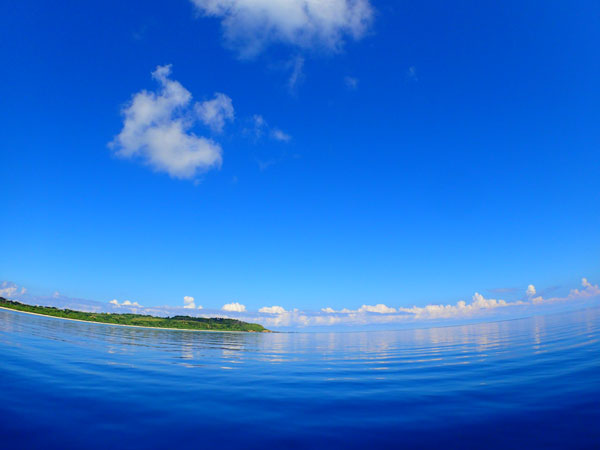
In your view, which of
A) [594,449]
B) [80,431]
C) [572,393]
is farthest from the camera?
[572,393]

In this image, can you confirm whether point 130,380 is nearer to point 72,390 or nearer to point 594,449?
point 72,390

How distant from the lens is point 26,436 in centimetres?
591

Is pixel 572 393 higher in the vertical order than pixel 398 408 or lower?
higher

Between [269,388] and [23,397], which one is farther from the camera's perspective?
[269,388]

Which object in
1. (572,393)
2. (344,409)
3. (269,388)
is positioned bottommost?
(269,388)

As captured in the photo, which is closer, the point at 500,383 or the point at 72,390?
the point at 72,390

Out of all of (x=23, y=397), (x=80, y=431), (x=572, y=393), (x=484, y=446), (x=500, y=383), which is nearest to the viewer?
(x=484, y=446)

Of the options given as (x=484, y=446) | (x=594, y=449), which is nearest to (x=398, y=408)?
(x=484, y=446)

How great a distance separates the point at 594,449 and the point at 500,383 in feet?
23.2

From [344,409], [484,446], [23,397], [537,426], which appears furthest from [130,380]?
[537,426]

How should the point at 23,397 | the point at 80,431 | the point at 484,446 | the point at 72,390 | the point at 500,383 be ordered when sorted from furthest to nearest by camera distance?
the point at 500,383, the point at 72,390, the point at 23,397, the point at 80,431, the point at 484,446

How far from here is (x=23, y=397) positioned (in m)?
8.59

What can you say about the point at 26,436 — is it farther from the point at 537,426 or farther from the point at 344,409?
the point at 537,426

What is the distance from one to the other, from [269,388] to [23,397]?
8.45 m
